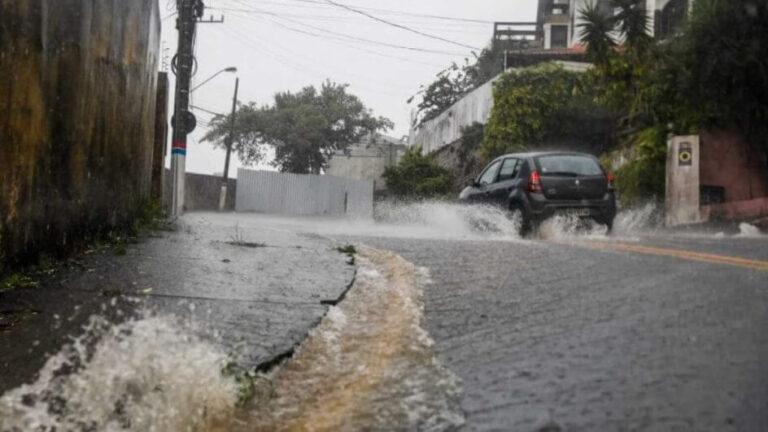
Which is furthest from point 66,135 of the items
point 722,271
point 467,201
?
point 467,201

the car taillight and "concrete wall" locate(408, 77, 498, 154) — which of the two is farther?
"concrete wall" locate(408, 77, 498, 154)

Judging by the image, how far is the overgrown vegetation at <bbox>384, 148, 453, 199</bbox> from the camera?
30016 millimetres

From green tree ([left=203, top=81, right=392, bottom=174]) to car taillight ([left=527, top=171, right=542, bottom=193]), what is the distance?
1694 inches

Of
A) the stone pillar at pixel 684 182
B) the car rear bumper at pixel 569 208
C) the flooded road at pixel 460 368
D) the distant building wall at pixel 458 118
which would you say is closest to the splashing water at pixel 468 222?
the car rear bumper at pixel 569 208

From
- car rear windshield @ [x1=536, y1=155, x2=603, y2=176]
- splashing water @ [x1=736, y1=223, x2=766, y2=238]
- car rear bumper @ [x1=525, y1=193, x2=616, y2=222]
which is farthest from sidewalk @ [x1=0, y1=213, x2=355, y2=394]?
splashing water @ [x1=736, y1=223, x2=766, y2=238]

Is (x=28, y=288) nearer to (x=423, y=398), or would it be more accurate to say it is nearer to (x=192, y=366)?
(x=192, y=366)

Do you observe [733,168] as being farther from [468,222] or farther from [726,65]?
[468,222]

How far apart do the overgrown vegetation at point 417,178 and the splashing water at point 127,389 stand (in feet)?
86.0

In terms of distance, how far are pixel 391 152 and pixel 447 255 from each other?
142 ft

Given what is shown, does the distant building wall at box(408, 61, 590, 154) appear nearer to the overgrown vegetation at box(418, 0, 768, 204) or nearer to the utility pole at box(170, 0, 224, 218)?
the overgrown vegetation at box(418, 0, 768, 204)

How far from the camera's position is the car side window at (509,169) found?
40.5 feet

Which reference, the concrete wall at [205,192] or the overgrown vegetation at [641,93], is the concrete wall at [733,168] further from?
the concrete wall at [205,192]

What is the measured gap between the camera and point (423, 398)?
2947mm

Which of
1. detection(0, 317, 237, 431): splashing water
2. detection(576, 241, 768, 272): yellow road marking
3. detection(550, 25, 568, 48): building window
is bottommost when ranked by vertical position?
detection(0, 317, 237, 431): splashing water
